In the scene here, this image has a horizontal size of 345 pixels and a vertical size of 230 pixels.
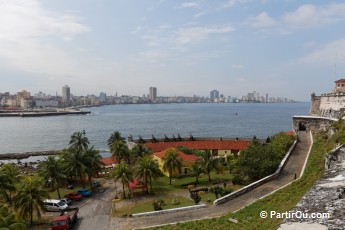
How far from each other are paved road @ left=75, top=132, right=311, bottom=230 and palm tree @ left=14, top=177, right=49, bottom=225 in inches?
155

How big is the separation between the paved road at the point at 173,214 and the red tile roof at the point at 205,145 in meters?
18.1

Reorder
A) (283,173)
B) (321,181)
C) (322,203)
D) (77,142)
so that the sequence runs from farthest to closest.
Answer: (77,142) < (283,173) < (321,181) < (322,203)

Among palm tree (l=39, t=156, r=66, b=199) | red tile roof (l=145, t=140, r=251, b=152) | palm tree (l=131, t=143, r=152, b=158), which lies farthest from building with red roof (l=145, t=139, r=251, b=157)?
palm tree (l=39, t=156, r=66, b=199)

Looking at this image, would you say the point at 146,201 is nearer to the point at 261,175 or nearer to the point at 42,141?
the point at 261,175

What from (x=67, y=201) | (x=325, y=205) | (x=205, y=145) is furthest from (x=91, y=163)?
(x=325, y=205)

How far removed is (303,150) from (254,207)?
19216mm

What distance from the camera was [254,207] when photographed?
71.8 ft

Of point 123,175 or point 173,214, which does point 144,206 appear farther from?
point 173,214

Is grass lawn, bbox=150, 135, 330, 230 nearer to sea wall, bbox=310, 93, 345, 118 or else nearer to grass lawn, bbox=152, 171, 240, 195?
grass lawn, bbox=152, 171, 240, 195

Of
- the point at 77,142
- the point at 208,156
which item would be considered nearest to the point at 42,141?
the point at 77,142

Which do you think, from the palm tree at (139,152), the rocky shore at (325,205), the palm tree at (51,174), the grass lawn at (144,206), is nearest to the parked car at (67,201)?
the palm tree at (51,174)

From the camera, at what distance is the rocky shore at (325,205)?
28.8ft

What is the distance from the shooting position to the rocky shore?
878 cm

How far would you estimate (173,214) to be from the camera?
24.5 metres
